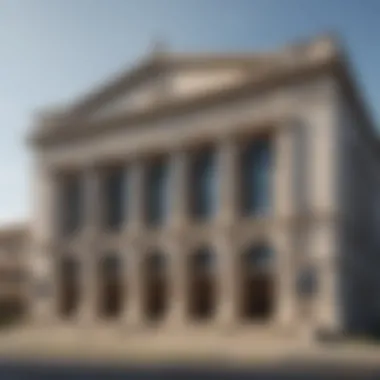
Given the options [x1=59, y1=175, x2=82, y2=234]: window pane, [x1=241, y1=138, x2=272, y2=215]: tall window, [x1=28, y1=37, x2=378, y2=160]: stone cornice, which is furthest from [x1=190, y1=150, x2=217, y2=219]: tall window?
[x1=59, y1=175, x2=82, y2=234]: window pane

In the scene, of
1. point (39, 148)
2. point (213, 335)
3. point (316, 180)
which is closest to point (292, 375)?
point (213, 335)

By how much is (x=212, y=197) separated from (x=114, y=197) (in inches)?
367

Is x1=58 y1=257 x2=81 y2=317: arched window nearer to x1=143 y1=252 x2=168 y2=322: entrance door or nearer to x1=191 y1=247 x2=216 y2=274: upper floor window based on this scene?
x1=143 y1=252 x2=168 y2=322: entrance door

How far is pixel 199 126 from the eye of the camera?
40.7 m

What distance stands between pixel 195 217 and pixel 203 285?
16.2 ft

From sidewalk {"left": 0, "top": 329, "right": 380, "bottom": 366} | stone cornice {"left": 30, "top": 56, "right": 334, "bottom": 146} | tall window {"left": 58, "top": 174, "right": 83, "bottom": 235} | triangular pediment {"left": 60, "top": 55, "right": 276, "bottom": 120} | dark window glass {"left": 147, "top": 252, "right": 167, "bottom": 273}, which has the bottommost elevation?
sidewalk {"left": 0, "top": 329, "right": 380, "bottom": 366}

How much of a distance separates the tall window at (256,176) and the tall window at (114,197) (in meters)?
10.6

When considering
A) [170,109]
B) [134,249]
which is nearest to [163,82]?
[170,109]

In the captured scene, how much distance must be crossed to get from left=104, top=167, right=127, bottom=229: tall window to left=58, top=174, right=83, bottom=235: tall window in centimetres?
277

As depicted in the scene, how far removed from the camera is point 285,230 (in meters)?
36.5

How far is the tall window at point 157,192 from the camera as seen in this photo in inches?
1694

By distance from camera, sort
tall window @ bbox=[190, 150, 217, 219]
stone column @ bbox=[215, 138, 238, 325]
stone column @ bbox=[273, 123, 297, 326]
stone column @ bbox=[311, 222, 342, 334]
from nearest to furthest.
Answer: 1. stone column @ bbox=[311, 222, 342, 334]
2. stone column @ bbox=[273, 123, 297, 326]
3. stone column @ bbox=[215, 138, 238, 325]
4. tall window @ bbox=[190, 150, 217, 219]

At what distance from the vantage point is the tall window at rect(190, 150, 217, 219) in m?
40.7

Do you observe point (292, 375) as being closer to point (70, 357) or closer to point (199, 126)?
point (70, 357)
